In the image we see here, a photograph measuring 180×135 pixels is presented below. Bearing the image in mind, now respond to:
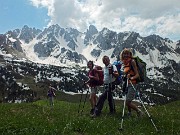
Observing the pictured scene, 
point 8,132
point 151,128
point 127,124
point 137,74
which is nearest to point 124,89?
point 137,74

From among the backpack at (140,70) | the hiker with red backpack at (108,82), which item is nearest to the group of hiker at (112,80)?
the hiker with red backpack at (108,82)

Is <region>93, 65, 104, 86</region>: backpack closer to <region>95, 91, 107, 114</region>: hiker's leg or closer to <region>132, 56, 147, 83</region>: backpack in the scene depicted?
<region>95, 91, 107, 114</region>: hiker's leg

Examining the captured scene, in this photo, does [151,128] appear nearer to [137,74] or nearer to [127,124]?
[127,124]

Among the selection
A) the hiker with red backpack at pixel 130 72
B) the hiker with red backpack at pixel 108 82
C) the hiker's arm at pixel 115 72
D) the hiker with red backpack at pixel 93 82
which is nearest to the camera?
the hiker with red backpack at pixel 130 72

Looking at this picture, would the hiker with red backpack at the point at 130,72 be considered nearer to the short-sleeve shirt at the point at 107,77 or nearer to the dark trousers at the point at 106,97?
the short-sleeve shirt at the point at 107,77

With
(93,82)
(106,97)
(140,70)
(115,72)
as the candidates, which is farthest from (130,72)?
(93,82)

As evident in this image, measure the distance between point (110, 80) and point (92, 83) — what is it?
1.59m

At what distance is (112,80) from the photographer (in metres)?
21.6

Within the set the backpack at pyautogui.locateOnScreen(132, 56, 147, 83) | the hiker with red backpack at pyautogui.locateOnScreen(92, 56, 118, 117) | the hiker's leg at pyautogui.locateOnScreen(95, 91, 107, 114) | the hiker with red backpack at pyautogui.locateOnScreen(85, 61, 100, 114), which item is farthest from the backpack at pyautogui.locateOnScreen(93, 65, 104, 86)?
the backpack at pyautogui.locateOnScreen(132, 56, 147, 83)

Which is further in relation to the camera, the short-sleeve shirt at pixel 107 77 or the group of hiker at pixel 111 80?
the short-sleeve shirt at pixel 107 77

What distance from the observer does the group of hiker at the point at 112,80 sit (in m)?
18.5

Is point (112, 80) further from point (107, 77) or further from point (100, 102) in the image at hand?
point (100, 102)

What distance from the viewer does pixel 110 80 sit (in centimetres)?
2153

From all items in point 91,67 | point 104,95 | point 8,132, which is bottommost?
point 8,132
